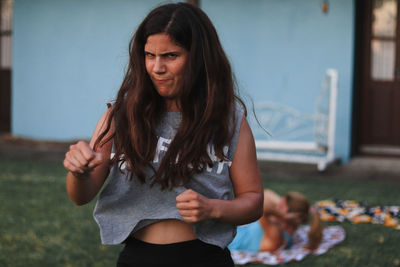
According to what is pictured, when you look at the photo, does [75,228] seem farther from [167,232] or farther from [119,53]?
[119,53]

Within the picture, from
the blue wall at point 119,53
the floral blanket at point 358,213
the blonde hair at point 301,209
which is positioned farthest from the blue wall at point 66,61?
the blonde hair at point 301,209

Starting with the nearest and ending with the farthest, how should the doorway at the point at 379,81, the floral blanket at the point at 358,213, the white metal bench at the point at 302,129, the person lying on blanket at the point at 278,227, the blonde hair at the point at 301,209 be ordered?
1. the person lying on blanket at the point at 278,227
2. the blonde hair at the point at 301,209
3. the floral blanket at the point at 358,213
4. the white metal bench at the point at 302,129
5. the doorway at the point at 379,81

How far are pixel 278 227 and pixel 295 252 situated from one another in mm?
252

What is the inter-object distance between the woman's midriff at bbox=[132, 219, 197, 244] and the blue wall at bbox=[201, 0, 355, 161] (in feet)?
21.7

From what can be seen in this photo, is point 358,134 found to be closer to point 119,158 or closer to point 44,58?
point 44,58

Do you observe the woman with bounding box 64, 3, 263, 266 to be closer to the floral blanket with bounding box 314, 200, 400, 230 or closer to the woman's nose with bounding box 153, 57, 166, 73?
the woman's nose with bounding box 153, 57, 166, 73

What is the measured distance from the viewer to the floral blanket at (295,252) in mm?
4031

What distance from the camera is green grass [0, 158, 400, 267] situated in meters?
3.94

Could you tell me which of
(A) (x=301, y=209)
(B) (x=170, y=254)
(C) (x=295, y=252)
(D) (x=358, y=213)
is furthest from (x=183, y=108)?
(D) (x=358, y=213)

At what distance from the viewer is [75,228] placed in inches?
185

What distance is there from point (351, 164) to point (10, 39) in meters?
7.23

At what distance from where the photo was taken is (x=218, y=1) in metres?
9.12

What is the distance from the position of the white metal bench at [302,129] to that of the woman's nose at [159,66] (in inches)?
232

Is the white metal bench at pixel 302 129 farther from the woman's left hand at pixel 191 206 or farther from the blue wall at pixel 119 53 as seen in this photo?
the woman's left hand at pixel 191 206
